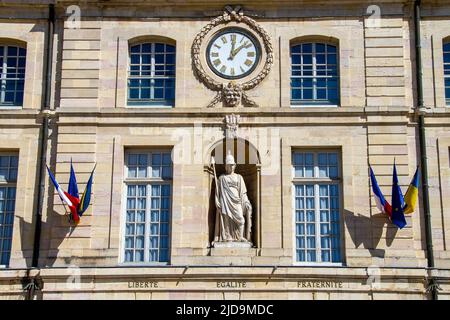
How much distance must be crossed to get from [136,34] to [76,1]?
1.81 meters

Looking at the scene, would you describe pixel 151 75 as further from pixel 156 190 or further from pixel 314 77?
pixel 314 77

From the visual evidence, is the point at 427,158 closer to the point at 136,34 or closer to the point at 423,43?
the point at 423,43

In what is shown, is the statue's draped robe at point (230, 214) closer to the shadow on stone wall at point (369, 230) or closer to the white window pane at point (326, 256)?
the white window pane at point (326, 256)

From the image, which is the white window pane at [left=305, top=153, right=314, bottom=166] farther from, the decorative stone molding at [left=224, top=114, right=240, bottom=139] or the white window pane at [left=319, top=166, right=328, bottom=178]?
the decorative stone molding at [left=224, top=114, right=240, bottom=139]

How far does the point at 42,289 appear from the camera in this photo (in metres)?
21.0

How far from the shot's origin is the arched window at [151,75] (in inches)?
891

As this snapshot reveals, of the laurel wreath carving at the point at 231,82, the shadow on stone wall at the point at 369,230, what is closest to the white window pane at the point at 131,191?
the laurel wreath carving at the point at 231,82

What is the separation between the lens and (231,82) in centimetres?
2247

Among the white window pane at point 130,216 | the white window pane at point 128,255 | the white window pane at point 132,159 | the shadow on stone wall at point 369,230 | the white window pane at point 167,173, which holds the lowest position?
the white window pane at point 128,255

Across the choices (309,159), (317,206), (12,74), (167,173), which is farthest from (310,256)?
(12,74)

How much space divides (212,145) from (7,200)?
5.34m

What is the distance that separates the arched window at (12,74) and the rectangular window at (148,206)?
3459 mm

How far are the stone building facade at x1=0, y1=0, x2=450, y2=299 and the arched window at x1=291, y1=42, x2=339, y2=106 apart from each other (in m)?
0.04

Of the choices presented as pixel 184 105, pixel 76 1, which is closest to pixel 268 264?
pixel 184 105
